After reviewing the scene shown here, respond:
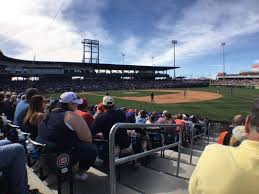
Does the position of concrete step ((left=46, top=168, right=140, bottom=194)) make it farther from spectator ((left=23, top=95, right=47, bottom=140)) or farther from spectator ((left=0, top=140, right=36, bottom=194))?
spectator ((left=23, top=95, right=47, bottom=140))

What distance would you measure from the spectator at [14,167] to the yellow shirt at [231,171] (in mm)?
2071

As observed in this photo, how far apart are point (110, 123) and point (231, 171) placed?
295 centimetres

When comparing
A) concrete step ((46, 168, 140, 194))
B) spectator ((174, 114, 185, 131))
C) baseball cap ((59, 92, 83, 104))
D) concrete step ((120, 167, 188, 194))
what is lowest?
concrete step ((120, 167, 188, 194))

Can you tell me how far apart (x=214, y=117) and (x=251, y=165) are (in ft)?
70.8

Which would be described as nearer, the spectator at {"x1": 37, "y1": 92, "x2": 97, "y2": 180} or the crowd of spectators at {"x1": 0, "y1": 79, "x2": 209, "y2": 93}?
the spectator at {"x1": 37, "y1": 92, "x2": 97, "y2": 180}

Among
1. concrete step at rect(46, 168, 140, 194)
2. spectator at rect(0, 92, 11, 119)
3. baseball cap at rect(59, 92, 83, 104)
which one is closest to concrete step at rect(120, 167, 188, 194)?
concrete step at rect(46, 168, 140, 194)

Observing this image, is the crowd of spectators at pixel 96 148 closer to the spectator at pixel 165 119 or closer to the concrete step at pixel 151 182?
the concrete step at pixel 151 182

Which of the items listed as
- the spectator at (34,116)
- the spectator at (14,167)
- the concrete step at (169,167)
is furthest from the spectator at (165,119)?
the spectator at (14,167)

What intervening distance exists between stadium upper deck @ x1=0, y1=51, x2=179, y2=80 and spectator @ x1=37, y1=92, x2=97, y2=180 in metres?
53.5

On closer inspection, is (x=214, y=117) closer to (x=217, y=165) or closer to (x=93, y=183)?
(x=93, y=183)

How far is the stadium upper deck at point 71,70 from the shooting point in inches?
2340

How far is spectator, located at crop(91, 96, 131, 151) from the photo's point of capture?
13.8ft

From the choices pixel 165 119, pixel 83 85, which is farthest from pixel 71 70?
pixel 165 119

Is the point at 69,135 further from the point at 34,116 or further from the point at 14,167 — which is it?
the point at 34,116
